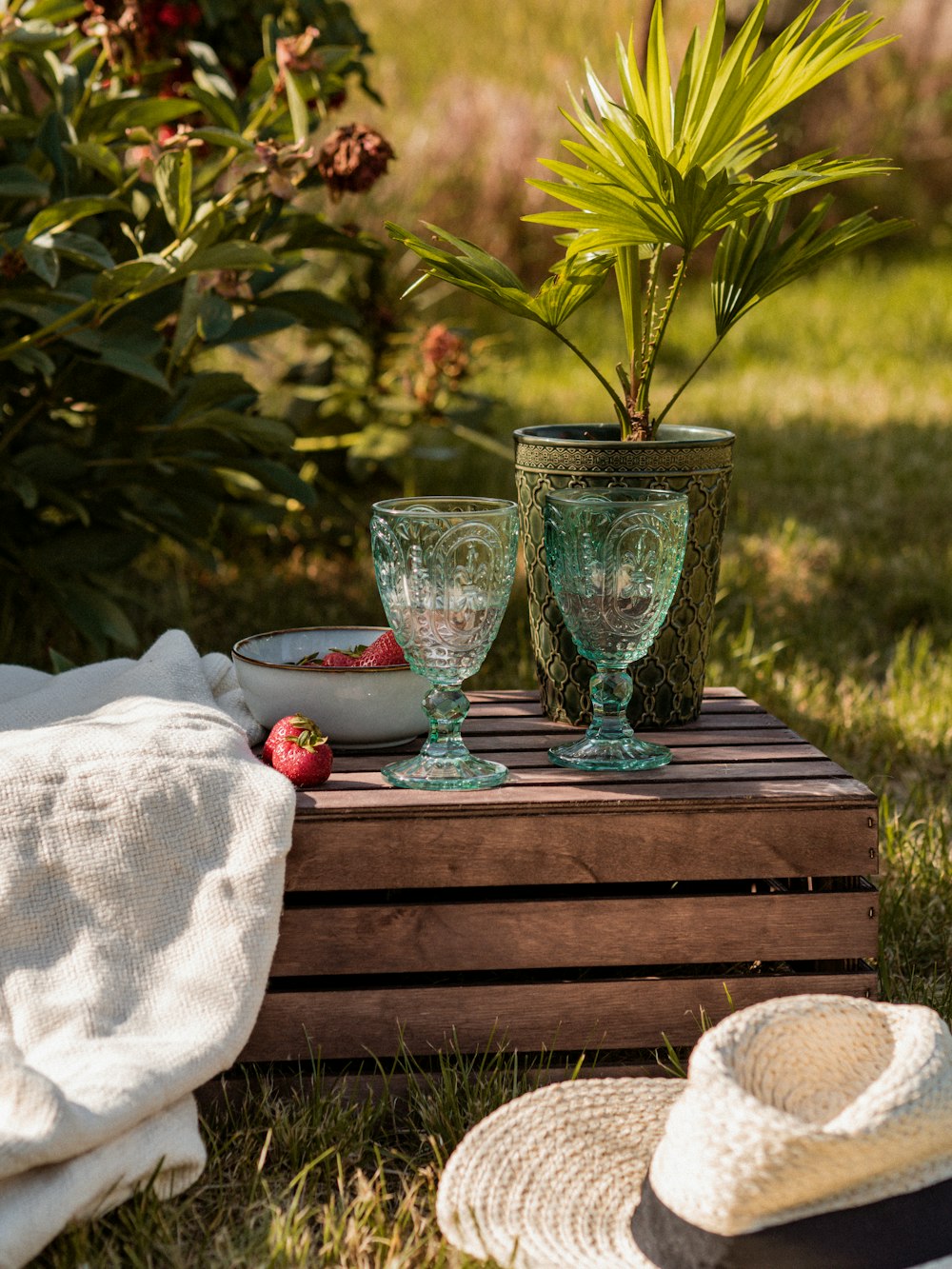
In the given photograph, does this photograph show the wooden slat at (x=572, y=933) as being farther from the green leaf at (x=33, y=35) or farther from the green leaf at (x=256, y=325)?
the green leaf at (x=33, y=35)

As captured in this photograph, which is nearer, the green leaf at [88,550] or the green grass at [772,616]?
the green grass at [772,616]

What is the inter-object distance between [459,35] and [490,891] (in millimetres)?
8169

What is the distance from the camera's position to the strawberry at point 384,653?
169 cm

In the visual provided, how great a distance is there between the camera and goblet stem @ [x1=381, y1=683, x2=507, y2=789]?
1.53 meters

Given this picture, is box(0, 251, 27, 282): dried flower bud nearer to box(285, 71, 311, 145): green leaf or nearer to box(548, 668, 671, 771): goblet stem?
box(285, 71, 311, 145): green leaf

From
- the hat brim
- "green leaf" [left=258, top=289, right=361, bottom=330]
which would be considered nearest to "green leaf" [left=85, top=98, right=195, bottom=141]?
"green leaf" [left=258, top=289, right=361, bottom=330]

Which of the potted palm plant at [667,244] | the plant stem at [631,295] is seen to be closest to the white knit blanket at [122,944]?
the potted palm plant at [667,244]

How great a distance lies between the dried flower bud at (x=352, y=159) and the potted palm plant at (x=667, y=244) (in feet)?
1.42

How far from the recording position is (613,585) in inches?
61.6

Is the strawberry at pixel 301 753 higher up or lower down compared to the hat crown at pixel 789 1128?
higher up

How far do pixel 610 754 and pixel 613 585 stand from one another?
20 centimetres

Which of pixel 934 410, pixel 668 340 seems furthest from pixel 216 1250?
pixel 668 340

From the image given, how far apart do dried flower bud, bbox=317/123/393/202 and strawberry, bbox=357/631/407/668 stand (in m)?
0.76

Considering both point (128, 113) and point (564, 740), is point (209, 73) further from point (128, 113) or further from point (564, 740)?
point (564, 740)
